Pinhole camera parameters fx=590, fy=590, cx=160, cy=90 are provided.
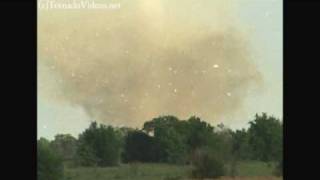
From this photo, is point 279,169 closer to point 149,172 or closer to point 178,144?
point 178,144

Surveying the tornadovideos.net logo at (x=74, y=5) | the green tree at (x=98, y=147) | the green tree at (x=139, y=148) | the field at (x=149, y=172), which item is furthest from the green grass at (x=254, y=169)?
the tornadovideos.net logo at (x=74, y=5)

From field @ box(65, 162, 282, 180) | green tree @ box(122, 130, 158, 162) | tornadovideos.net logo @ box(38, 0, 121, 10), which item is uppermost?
tornadovideos.net logo @ box(38, 0, 121, 10)

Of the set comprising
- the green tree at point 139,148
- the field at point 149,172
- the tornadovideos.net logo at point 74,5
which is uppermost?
the tornadovideos.net logo at point 74,5

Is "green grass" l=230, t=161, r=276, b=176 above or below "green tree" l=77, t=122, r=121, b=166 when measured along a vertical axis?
below

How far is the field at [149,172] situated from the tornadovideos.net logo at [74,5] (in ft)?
5.21

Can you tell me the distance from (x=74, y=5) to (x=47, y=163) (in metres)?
1.58

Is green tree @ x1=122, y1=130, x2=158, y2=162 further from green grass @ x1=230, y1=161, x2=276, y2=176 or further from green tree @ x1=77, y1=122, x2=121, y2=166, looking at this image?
green grass @ x1=230, y1=161, x2=276, y2=176

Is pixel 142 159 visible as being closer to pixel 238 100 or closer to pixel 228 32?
pixel 238 100

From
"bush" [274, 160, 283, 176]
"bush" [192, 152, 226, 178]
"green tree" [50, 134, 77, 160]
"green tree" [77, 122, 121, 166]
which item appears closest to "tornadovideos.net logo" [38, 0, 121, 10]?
"green tree" [77, 122, 121, 166]

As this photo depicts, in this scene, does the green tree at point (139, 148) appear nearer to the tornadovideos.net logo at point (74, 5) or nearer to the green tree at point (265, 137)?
the green tree at point (265, 137)

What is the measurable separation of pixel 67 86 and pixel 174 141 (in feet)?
3.92

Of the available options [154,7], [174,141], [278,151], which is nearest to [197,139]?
[174,141]

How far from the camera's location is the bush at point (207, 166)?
19.2 feet

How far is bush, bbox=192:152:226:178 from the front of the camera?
5.85m
